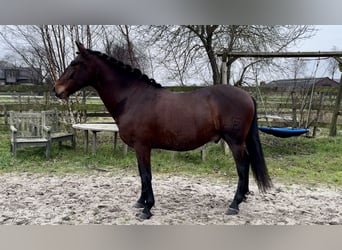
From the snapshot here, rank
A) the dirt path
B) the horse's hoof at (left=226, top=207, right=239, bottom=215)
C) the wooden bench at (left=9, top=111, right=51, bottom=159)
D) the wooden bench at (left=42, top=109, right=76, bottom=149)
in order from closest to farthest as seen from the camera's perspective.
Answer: the dirt path, the horse's hoof at (left=226, top=207, right=239, bottom=215), the wooden bench at (left=9, top=111, right=51, bottom=159), the wooden bench at (left=42, top=109, right=76, bottom=149)

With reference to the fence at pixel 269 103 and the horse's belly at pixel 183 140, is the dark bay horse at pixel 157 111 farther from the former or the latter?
the fence at pixel 269 103

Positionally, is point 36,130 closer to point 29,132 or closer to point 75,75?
point 29,132

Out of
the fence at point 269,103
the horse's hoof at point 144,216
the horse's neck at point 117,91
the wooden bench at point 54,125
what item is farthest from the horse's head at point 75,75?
the fence at point 269,103

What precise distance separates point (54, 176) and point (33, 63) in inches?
102

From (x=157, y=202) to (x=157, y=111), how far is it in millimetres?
723

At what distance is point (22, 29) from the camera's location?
441 centimetres

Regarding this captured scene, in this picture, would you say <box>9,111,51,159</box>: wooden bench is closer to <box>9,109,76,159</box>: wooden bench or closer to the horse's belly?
<box>9,109,76,159</box>: wooden bench

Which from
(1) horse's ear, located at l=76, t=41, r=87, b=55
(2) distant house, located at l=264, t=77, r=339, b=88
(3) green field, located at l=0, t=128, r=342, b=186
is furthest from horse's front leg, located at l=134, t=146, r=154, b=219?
(2) distant house, located at l=264, t=77, r=339, b=88

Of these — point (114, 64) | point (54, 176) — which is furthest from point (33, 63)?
point (114, 64)

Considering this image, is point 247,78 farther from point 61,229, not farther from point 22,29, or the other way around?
point 61,229

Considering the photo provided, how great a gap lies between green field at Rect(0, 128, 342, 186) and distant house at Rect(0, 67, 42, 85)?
1.17 metres

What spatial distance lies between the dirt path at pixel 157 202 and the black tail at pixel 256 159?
19 centimetres

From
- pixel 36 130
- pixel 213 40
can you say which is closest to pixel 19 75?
pixel 36 130

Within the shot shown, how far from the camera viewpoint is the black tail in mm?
2100
